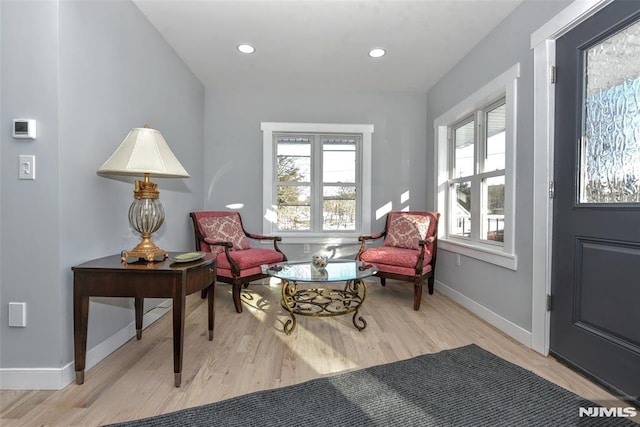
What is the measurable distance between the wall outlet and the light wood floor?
0.35m

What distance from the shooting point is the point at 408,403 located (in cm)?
150

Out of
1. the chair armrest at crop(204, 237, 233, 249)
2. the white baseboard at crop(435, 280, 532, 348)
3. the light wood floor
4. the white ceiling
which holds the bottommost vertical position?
the light wood floor

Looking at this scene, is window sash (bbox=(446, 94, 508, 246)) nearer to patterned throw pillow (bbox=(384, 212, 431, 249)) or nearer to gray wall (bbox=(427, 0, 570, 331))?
gray wall (bbox=(427, 0, 570, 331))

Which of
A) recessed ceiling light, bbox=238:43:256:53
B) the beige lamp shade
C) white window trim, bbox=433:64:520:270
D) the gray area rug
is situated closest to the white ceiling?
recessed ceiling light, bbox=238:43:256:53

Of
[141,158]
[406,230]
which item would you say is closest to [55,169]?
[141,158]

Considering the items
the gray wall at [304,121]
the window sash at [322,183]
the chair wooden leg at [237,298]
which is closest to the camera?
the chair wooden leg at [237,298]

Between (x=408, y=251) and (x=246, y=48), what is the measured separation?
2.58m

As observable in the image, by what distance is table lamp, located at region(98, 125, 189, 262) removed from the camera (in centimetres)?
170

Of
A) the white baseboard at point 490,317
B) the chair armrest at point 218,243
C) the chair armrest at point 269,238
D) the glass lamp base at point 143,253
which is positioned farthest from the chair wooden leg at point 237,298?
the white baseboard at point 490,317

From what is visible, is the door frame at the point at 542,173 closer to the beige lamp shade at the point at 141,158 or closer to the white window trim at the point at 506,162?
the white window trim at the point at 506,162

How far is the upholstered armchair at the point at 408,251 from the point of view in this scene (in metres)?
2.96

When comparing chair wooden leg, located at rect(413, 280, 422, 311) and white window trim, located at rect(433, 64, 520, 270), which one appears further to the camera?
chair wooden leg, located at rect(413, 280, 422, 311)

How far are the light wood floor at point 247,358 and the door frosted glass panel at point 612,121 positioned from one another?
1.09m

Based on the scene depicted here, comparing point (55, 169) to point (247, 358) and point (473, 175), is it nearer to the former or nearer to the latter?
point (247, 358)
